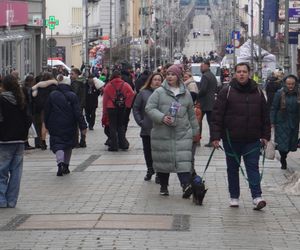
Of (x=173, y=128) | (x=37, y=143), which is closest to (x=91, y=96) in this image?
(x=37, y=143)

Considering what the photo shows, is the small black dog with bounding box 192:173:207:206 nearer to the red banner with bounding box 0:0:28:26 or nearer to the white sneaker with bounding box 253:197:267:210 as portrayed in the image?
the white sneaker with bounding box 253:197:267:210

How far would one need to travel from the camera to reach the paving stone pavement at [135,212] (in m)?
9.84

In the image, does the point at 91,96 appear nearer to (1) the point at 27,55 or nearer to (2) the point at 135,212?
Answer: (2) the point at 135,212

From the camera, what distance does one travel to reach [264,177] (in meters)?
15.8

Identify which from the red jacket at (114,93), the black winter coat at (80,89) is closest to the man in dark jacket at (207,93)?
the red jacket at (114,93)

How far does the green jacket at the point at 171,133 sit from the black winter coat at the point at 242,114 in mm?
875

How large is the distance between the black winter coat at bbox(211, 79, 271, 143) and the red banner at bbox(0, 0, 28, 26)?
27892 mm

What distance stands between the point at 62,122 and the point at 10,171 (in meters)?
3.61

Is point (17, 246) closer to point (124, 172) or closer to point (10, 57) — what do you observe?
point (124, 172)

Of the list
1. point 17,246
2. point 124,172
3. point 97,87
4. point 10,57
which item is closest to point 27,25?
point 10,57

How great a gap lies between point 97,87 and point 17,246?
17.7 metres

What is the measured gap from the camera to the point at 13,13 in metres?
41.4

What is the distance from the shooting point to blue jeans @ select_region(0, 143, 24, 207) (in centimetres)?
1244

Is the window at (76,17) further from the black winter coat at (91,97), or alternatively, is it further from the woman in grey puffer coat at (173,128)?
the woman in grey puffer coat at (173,128)
